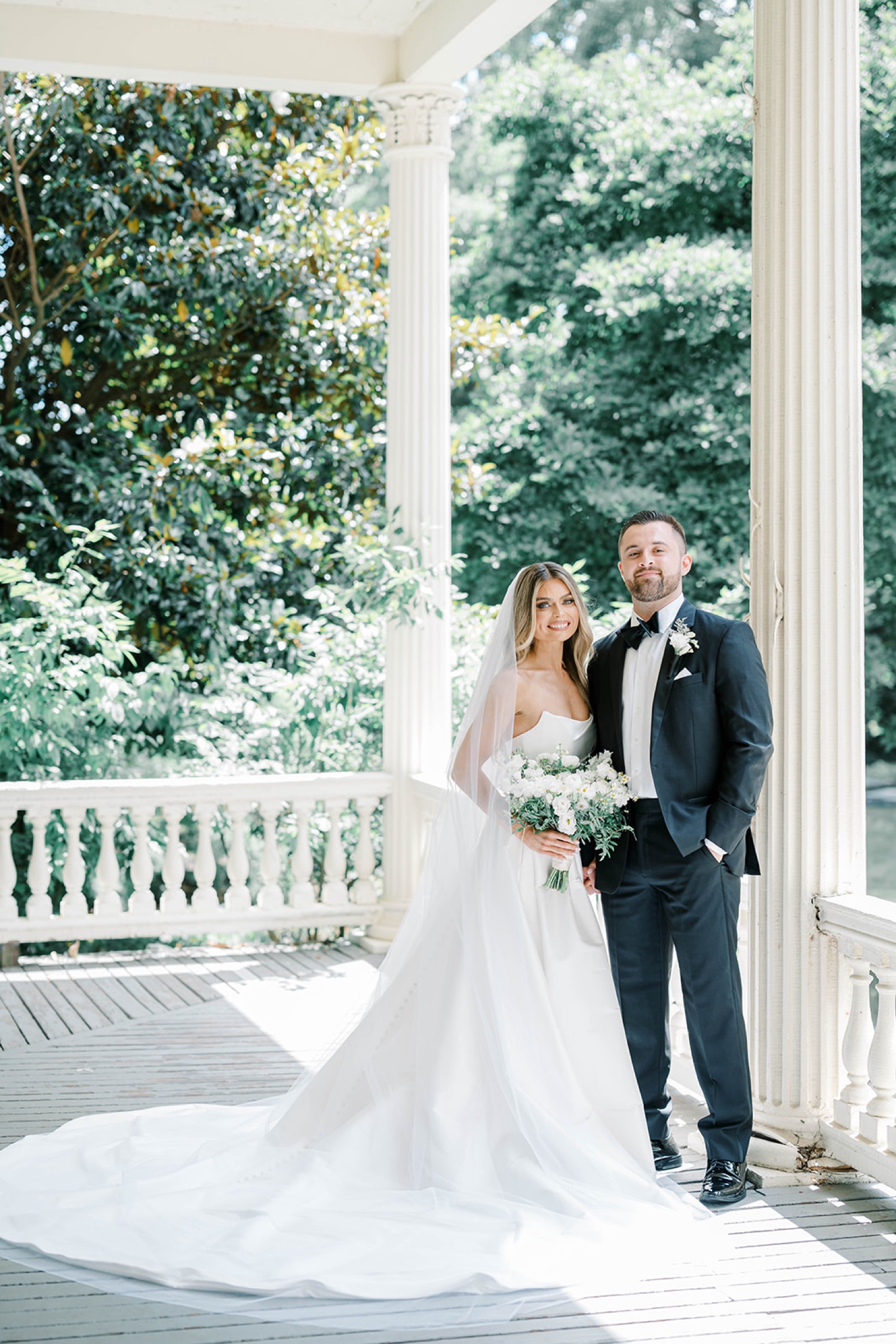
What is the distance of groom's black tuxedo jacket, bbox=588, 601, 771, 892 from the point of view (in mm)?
3725

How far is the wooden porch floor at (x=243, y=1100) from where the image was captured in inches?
121

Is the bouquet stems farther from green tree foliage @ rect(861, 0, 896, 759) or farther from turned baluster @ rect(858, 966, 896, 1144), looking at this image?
green tree foliage @ rect(861, 0, 896, 759)

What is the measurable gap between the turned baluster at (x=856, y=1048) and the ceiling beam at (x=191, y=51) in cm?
477

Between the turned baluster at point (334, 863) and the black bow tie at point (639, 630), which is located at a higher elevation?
the black bow tie at point (639, 630)

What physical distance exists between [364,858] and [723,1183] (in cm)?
344

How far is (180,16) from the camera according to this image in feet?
21.2

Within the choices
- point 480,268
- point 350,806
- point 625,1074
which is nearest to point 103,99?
point 350,806

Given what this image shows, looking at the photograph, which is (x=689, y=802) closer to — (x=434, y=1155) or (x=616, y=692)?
(x=616, y=692)

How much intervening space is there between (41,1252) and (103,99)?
24.0ft

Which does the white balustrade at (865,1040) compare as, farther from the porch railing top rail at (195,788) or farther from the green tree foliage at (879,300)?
the green tree foliage at (879,300)

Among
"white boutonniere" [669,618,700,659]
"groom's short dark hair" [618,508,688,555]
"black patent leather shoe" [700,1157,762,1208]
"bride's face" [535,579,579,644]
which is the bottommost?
"black patent leather shoe" [700,1157,762,1208]

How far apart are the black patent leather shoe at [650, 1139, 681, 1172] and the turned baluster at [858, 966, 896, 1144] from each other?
0.54m

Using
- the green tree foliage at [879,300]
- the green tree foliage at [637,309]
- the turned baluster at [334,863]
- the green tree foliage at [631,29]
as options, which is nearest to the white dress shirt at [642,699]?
the turned baluster at [334,863]

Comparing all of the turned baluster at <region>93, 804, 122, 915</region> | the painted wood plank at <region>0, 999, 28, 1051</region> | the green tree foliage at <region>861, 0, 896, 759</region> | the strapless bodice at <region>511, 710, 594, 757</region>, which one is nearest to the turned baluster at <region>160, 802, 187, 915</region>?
the turned baluster at <region>93, 804, 122, 915</region>
